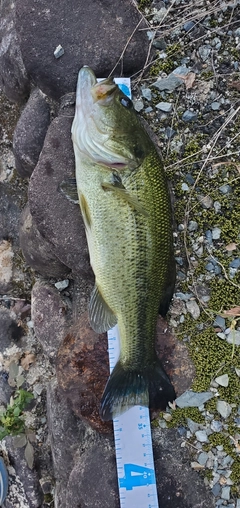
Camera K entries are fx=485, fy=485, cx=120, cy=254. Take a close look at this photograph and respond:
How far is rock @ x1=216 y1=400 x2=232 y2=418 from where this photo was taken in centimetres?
309

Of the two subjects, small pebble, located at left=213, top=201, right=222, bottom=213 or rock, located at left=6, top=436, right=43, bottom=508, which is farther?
rock, located at left=6, top=436, right=43, bottom=508

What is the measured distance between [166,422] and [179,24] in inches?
104

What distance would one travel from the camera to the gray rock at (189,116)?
10.7 feet

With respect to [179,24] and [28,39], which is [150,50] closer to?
[179,24]

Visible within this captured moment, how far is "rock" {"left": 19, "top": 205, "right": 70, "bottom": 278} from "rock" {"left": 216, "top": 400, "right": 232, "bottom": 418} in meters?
1.40

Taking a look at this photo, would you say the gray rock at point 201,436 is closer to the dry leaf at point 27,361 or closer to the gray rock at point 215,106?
the dry leaf at point 27,361

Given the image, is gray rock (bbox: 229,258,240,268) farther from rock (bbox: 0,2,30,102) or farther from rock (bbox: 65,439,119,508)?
rock (bbox: 0,2,30,102)

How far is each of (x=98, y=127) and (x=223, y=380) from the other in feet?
5.80

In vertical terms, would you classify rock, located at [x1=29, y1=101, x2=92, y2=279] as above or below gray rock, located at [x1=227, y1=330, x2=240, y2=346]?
above

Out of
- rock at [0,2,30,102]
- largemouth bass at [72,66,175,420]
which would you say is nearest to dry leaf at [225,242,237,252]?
largemouth bass at [72,66,175,420]

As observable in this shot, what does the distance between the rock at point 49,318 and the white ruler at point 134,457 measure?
513 mm

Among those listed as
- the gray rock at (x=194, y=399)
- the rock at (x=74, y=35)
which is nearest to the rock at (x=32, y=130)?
the rock at (x=74, y=35)

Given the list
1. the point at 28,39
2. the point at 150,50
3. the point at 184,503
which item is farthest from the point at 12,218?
the point at 184,503

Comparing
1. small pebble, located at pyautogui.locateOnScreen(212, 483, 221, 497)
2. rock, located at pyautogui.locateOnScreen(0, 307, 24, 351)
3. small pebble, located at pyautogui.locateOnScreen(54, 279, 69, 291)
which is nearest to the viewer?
small pebble, located at pyautogui.locateOnScreen(212, 483, 221, 497)
